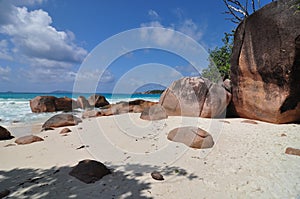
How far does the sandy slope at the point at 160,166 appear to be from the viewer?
243 cm

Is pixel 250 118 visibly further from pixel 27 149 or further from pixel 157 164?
pixel 27 149

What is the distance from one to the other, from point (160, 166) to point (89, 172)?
1.33 metres

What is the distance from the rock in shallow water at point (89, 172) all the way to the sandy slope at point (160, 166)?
0.09m

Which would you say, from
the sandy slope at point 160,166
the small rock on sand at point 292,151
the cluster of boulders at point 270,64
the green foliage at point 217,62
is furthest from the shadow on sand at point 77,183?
the green foliage at point 217,62

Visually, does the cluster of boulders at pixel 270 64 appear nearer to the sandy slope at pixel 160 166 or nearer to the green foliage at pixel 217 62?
the sandy slope at pixel 160 166

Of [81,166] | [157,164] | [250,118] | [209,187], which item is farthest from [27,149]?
[250,118]

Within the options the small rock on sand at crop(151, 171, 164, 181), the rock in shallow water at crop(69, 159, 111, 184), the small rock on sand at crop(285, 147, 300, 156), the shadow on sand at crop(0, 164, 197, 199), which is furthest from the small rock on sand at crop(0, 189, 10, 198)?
the small rock on sand at crop(285, 147, 300, 156)

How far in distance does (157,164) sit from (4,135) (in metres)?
5.37

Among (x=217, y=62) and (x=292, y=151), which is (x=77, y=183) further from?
(x=217, y=62)

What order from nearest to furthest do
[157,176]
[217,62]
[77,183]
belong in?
[77,183] < [157,176] < [217,62]

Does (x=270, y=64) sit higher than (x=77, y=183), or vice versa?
(x=270, y=64)

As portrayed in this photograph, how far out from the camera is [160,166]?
3.29m

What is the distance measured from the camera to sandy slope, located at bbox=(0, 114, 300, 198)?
7.97 feet

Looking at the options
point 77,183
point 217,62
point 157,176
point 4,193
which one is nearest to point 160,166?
point 157,176
